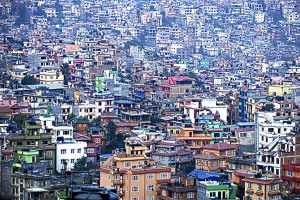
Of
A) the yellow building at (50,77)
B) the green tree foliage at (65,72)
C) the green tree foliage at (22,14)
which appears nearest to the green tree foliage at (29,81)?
the yellow building at (50,77)

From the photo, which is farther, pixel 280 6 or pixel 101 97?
pixel 280 6

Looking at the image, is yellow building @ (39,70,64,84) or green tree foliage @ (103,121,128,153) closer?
green tree foliage @ (103,121,128,153)

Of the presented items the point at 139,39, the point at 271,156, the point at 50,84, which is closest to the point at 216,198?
the point at 271,156

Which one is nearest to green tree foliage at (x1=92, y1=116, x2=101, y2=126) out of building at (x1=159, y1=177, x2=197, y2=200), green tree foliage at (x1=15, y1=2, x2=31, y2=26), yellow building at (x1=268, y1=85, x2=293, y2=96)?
yellow building at (x1=268, y1=85, x2=293, y2=96)

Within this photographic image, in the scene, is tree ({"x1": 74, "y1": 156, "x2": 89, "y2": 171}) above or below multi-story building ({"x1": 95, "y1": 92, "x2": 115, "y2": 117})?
above

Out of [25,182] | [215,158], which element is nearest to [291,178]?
[215,158]

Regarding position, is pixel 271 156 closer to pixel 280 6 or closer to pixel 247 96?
pixel 247 96

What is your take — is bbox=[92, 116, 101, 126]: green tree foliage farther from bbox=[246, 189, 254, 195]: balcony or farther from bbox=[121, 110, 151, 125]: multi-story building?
bbox=[246, 189, 254, 195]: balcony
